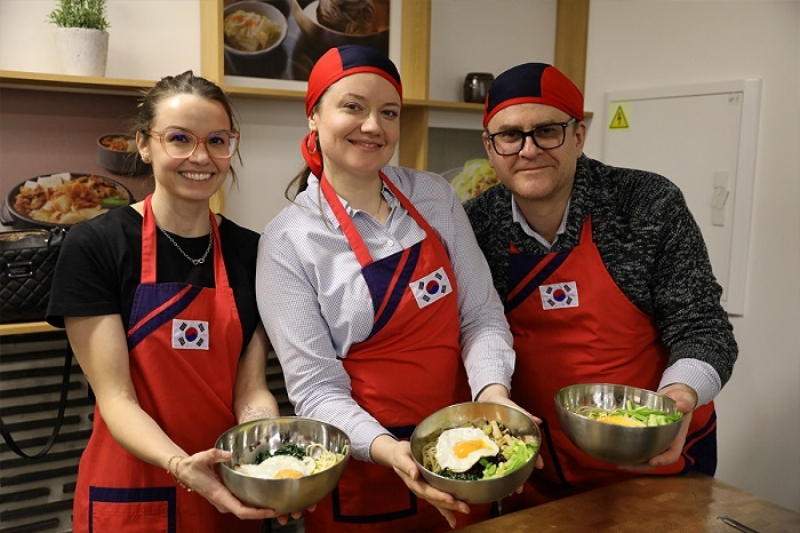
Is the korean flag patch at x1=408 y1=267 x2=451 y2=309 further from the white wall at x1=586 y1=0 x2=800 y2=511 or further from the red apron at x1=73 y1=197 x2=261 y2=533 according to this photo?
the white wall at x1=586 y1=0 x2=800 y2=511

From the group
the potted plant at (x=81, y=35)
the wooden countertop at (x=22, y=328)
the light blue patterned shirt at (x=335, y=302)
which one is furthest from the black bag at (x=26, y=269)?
the light blue patterned shirt at (x=335, y=302)

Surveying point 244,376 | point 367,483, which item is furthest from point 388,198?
point 367,483

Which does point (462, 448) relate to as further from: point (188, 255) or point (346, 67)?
point (346, 67)

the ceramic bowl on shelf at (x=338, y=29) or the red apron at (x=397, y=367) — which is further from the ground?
the ceramic bowl on shelf at (x=338, y=29)

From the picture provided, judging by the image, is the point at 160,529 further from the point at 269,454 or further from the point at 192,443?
the point at 269,454

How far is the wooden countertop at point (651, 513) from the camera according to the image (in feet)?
4.81

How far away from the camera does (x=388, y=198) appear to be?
181cm

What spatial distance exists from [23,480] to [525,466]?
84.7 inches

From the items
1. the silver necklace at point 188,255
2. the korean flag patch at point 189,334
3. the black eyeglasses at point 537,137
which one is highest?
the black eyeglasses at point 537,137

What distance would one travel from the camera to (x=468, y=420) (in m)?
1.50

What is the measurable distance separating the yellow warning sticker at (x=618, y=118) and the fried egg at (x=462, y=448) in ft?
8.08

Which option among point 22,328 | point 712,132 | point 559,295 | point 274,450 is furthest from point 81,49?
point 712,132

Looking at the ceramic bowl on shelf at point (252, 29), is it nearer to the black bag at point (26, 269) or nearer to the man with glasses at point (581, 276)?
the black bag at point (26, 269)

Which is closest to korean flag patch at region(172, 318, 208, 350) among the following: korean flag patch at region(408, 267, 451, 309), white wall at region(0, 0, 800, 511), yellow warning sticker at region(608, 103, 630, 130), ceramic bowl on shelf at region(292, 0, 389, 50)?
korean flag patch at region(408, 267, 451, 309)
